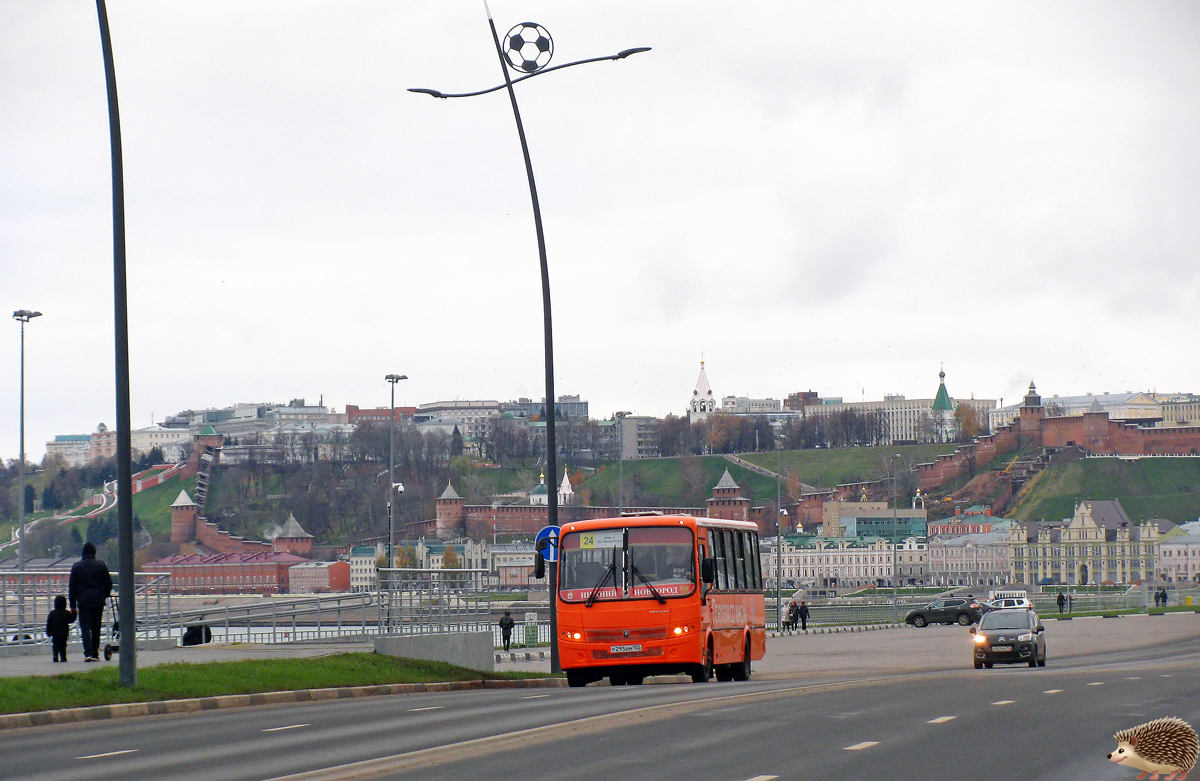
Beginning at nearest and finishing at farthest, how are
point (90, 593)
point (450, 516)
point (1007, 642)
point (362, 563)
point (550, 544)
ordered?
point (90, 593) → point (550, 544) → point (1007, 642) → point (362, 563) → point (450, 516)

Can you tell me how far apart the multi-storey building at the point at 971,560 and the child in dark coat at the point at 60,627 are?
555 feet

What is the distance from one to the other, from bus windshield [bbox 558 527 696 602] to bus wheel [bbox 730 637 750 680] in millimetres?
3491

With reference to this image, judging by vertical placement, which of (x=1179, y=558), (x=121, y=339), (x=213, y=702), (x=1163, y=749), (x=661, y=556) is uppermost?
(x=121, y=339)

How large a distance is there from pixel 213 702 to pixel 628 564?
7.07 m

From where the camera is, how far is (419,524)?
648 ft

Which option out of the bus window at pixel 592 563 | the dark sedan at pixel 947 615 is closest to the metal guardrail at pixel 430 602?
the bus window at pixel 592 563

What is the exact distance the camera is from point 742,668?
1033 inches

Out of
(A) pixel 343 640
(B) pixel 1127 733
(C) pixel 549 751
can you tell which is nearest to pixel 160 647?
(A) pixel 343 640

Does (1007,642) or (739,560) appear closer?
(739,560)

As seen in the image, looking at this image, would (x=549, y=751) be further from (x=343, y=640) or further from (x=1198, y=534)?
(x=1198, y=534)

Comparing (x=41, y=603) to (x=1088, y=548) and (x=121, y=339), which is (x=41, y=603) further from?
(x=1088, y=548)

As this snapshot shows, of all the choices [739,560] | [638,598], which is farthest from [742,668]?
[638,598]

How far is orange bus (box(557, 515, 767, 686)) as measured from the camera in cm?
2294

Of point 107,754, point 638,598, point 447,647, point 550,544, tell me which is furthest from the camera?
point 447,647
